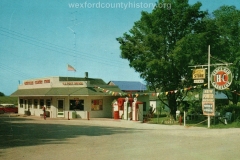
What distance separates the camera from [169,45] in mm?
28531

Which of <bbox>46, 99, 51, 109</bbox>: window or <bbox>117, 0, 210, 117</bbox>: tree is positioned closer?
<bbox>117, 0, 210, 117</bbox>: tree

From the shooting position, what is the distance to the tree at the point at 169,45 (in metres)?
26.5

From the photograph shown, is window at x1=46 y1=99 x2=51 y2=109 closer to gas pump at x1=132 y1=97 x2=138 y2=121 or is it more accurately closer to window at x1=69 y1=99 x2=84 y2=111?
window at x1=69 y1=99 x2=84 y2=111

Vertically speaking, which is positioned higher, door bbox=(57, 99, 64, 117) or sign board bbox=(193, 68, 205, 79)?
sign board bbox=(193, 68, 205, 79)

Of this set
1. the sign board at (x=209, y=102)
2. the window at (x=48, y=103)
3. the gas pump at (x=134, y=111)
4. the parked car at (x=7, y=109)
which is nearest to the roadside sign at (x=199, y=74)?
the sign board at (x=209, y=102)

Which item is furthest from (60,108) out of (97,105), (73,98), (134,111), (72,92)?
(134,111)

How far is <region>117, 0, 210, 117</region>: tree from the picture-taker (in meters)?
26.5

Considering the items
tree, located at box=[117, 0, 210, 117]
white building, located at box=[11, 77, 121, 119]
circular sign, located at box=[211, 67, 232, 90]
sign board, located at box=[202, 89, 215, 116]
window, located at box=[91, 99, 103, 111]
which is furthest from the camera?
window, located at box=[91, 99, 103, 111]

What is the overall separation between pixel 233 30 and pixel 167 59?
14.6 metres

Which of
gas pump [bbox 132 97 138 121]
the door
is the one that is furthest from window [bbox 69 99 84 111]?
gas pump [bbox 132 97 138 121]

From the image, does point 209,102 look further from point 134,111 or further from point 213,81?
point 134,111

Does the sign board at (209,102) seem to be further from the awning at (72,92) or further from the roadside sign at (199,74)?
the awning at (72,92)

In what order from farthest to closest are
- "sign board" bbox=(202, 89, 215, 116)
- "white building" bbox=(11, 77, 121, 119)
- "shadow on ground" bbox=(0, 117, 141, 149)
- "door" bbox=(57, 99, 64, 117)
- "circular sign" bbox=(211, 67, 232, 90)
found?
"door" bbox=(57, 99, 64, 117), "white building" bbox=(11, 77, 121, 119), "sign board" bbox=(202, 89, 215, 116), "circular sign" bbox=(211, 67, 232, 90), "shadow on ground" bbox=(0, 117, 141, 149)

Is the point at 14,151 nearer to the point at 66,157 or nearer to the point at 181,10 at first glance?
the point at 66,157
